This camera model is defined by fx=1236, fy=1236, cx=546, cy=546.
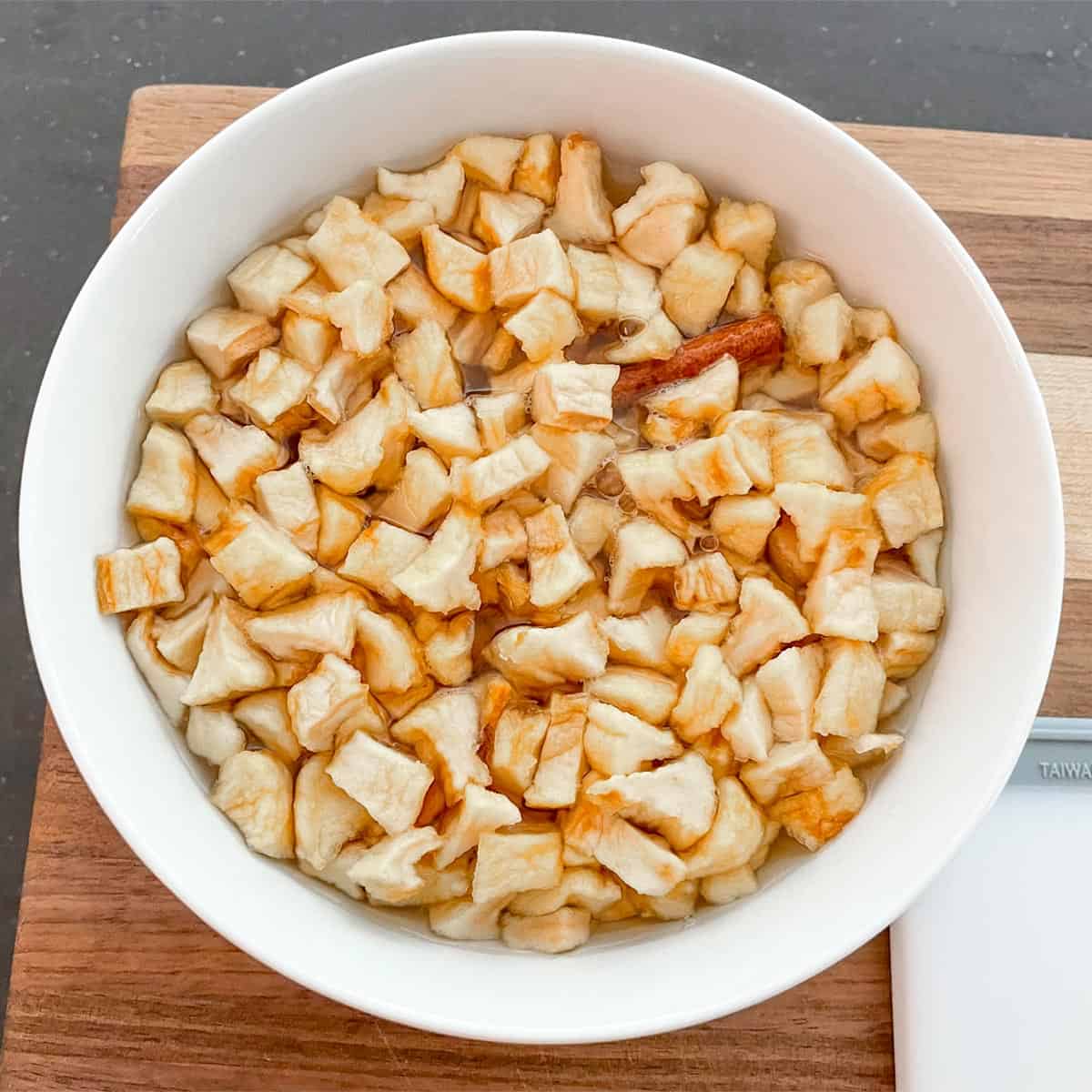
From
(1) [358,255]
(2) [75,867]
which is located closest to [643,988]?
(2) [75,867]

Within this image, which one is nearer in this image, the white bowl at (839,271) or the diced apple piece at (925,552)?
the white bowl at (839,271)

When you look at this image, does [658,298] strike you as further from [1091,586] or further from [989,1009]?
[989,1009]

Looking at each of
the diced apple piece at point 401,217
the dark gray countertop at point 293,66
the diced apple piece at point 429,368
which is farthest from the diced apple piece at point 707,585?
the dark gray countertop at point 293,66

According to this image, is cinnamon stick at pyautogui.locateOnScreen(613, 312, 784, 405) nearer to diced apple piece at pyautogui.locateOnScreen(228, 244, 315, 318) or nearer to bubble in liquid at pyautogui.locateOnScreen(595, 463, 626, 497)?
bubble in liquid at pyautogui.locateOnScreen(595, 463, 626, 497)

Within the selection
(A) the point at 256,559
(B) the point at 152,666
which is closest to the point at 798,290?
(A) the point at 256,559

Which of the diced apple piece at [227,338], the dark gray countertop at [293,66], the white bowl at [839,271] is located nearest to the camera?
the white bowl at [839,271]

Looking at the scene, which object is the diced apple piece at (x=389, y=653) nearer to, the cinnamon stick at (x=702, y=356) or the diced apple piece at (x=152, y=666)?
the diced apple piece at (x=152, y=666)
